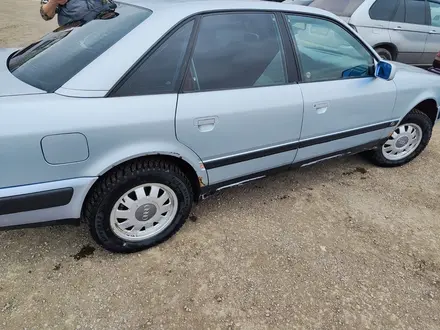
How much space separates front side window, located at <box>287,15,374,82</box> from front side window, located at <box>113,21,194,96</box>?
87 cm

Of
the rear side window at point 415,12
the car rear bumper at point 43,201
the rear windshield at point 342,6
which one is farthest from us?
the rear side window at point 415,12

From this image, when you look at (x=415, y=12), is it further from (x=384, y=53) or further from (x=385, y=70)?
(x=385, y=70)

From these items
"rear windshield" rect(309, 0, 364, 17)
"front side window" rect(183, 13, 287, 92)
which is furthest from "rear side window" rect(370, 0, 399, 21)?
"front side window" rect(183, 13, 287, 92)

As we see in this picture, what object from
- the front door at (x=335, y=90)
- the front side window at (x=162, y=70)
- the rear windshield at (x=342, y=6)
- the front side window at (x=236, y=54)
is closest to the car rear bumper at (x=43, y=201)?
the front side window at (x=162, y=70)

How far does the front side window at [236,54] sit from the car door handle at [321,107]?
0.31 metres

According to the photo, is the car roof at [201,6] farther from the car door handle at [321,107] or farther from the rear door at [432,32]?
the rear door at [432,32]

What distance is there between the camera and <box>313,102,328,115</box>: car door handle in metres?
2.56

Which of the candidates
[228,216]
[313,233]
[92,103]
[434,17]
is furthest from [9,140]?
[434,17]

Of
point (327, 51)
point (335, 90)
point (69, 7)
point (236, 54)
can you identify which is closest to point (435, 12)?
point (327, 51)

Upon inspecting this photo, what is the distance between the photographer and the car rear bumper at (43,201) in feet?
5.77

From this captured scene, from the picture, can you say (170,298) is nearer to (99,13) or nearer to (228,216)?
(228,216)

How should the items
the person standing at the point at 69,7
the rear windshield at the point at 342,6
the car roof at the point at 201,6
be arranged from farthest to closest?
the rear windshield at the point at 342,6 < the person standing at the point at 69,7 < the car roof at the point at 201,6

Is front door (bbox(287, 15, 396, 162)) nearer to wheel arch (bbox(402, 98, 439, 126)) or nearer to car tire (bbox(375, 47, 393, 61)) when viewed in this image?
wheel arch (bbox(402, 98, 439, 126))

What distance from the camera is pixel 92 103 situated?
5.91ft
